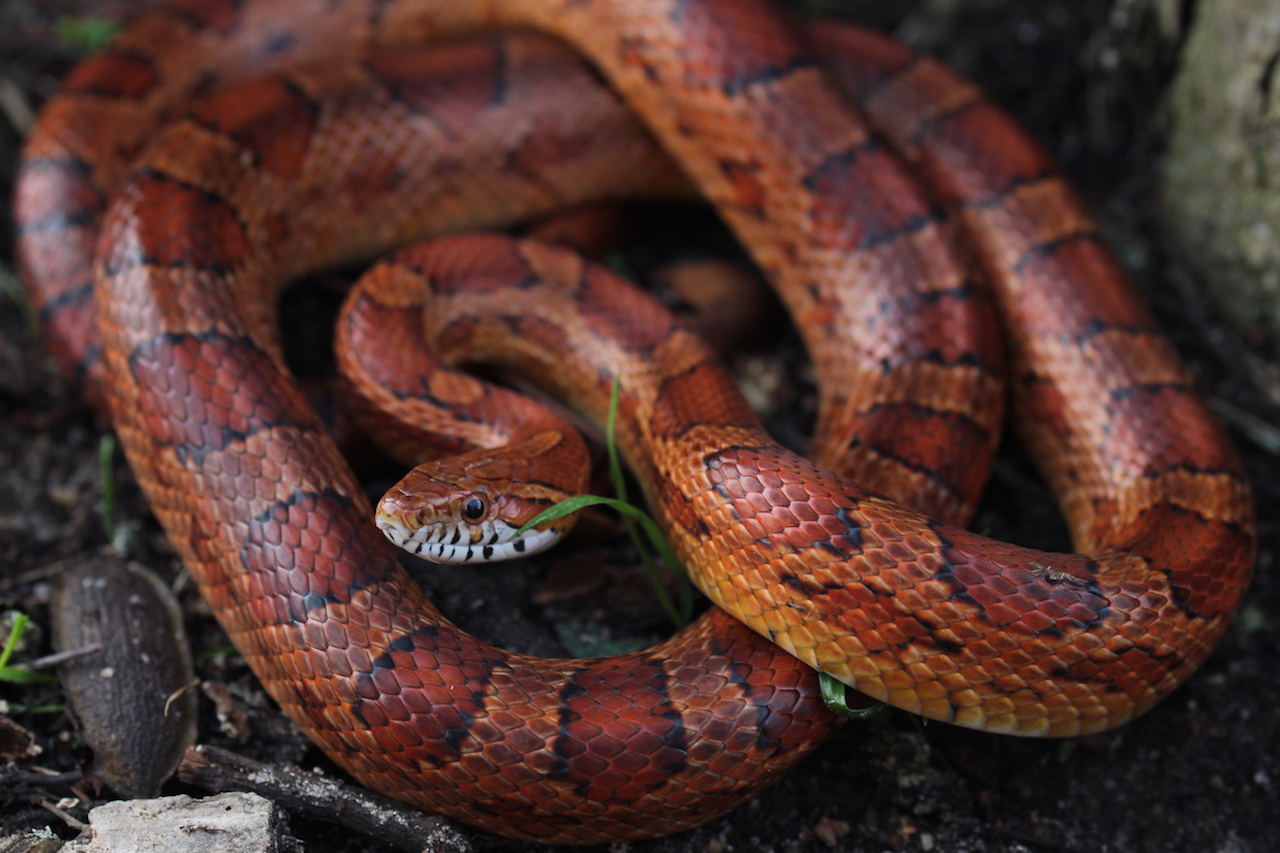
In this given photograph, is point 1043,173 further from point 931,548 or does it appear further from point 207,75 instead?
point 207,75

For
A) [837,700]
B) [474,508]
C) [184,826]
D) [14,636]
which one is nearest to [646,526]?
[474,508]

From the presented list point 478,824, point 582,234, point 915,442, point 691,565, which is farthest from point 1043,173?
point 478,824

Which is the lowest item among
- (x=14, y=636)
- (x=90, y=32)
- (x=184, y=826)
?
(x=184, y=826)

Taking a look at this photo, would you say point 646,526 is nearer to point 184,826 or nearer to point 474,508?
point 474,508

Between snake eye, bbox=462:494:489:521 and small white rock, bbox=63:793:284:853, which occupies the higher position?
snake eye, bbox=462:494:489:521

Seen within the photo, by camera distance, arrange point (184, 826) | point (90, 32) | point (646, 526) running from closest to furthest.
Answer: point (184, 826), point (646, 526), point (90, 32)

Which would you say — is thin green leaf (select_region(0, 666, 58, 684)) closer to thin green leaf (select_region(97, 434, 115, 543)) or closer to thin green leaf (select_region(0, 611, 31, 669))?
thin green leaf (select_region(0, 611, 31, 669))

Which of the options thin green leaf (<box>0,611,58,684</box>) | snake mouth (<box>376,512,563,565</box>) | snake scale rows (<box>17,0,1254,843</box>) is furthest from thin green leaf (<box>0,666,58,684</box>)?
snake mouth (<box>376,512,563,565</box>)

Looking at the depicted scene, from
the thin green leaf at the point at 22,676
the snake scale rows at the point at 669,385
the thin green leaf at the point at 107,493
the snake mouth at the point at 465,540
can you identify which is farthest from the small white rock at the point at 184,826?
the thin green leaf at the point at 107,493
